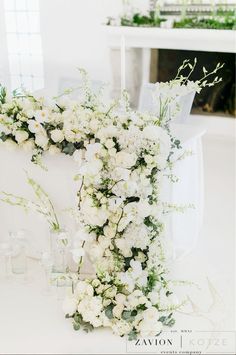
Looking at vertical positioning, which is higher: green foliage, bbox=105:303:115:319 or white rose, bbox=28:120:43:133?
white rose, bbox=28:120:43:133

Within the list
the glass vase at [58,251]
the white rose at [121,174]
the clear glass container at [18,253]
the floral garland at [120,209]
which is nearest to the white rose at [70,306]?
the floral garland at [120,209]

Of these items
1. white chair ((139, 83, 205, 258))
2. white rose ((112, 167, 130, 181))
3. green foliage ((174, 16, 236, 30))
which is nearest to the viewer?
white rose ((112, 167, 130, 181))

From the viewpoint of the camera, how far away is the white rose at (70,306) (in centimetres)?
171

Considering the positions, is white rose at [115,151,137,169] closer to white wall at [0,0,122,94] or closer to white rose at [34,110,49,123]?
white rose at [34,110,49,123]

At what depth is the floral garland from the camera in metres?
1.65

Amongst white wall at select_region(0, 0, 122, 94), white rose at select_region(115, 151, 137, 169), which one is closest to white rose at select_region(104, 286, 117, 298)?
white rose at select_region(115, 151, 137, 169)

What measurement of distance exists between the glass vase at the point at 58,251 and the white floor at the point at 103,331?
12 centimetres

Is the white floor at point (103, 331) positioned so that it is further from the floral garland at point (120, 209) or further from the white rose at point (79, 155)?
the white rose at point (79, 155)

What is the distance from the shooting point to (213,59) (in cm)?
550

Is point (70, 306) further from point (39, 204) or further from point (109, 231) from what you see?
point (39, 204)

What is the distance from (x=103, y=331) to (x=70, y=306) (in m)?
0.16

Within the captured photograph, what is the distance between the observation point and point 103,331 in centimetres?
170

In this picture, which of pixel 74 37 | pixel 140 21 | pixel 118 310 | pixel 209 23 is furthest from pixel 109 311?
pixel 74 37

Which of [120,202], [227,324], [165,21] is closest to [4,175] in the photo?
[120,202]
